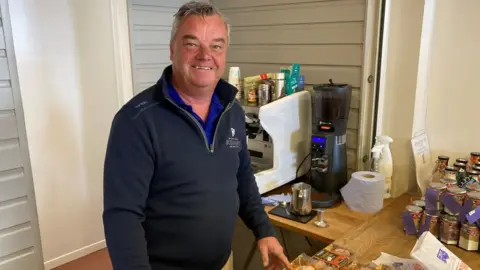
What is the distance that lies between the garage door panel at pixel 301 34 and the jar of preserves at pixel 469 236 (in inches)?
37.9

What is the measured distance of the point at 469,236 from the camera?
1417 millimetres

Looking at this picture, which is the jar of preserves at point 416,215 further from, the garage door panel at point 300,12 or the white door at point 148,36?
the white door at point 148,36

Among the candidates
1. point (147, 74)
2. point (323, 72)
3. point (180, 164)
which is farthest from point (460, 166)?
point (147, 74)

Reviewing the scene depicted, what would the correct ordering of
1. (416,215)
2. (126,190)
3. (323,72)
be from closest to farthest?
(126,190) → (416,215) → (323,72)

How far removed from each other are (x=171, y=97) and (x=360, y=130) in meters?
1.15

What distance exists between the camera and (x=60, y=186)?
2.61 metres

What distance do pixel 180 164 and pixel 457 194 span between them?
3.22ft

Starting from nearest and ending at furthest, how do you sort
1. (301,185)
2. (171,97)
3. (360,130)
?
(171,97) < (301,185) < (360,130)

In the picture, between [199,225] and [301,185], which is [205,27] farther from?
[301,185]

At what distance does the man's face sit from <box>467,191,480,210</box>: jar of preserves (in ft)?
3.21

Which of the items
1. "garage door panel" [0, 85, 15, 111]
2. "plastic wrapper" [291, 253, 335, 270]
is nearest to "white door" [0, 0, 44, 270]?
"garage door panel" [0, 85, 15, 111]

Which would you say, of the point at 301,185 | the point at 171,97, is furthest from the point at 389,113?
the point at 171,97

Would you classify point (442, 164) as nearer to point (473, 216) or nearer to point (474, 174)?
point (474, 174)

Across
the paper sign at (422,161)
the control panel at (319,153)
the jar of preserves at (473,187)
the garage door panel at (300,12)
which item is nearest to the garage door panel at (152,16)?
the garage door panel at (300,12)
